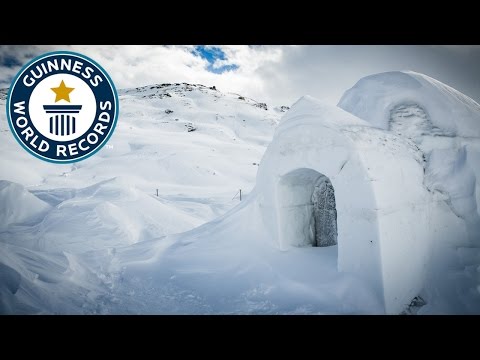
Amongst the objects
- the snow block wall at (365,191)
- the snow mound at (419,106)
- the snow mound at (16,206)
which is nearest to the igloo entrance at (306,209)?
the snow block wall at (365,191)

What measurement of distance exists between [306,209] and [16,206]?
10.8 metres

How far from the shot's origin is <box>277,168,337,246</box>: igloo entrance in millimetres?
5289

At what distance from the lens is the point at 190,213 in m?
12.8

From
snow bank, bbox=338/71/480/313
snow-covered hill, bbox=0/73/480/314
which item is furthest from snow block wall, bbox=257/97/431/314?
snow bank, bbox=338/71/480/313

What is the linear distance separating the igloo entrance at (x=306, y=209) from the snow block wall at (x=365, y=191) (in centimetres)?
3

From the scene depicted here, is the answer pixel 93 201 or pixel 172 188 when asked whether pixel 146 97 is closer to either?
pixel 172 188

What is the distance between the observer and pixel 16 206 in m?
10.5

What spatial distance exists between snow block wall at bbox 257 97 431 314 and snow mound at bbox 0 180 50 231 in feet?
32.8

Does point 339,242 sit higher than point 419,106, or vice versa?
point 419,106

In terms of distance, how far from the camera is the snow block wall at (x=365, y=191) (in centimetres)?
390

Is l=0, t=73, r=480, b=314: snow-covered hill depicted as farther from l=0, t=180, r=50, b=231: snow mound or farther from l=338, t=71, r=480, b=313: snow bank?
l=0, t=180, r=50, b=231: snow mound

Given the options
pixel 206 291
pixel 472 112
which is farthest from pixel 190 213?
pixel 472 112

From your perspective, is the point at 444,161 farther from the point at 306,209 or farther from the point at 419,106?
the point at 306,209

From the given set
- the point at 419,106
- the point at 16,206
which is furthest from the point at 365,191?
the point at 16,206
